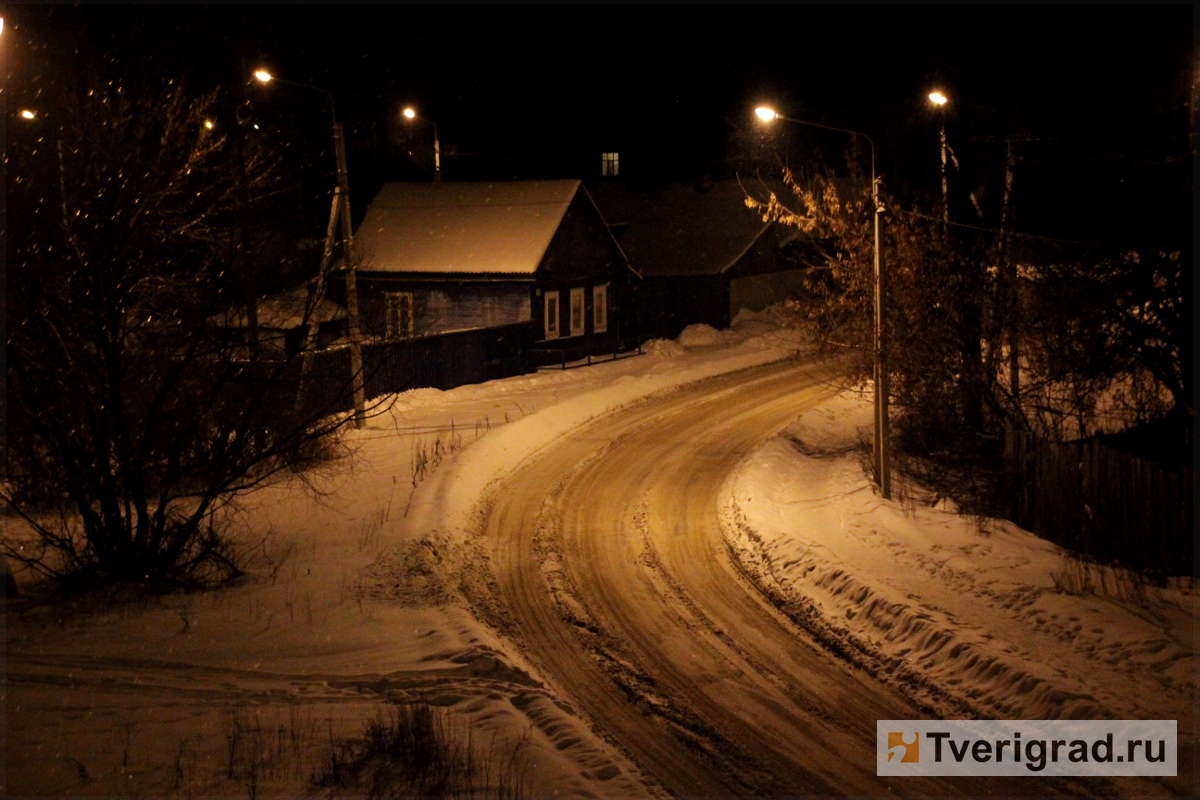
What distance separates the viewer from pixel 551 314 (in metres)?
32.8

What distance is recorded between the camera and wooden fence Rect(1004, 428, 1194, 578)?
1380 cm

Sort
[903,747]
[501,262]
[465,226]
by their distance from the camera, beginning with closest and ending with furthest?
[903,747]
[501,262]
[465,226]

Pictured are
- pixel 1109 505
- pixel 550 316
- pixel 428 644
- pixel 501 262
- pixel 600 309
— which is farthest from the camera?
pixel 600 309

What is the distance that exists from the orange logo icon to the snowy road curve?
7.0 inches

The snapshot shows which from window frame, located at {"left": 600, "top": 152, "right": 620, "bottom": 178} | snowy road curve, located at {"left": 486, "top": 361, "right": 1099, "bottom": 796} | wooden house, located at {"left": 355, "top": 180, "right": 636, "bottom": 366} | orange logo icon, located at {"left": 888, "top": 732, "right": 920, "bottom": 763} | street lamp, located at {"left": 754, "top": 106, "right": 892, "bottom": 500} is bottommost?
orange logo icon, located at {"left": 888, "top": 732, "right": 920, "bottom": 763}

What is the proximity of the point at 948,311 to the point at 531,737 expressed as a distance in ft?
41.9

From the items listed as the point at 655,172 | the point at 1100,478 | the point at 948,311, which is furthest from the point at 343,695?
the point at 655,172

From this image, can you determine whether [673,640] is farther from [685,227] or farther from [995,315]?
[685,227]

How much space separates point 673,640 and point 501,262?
73.6 feet

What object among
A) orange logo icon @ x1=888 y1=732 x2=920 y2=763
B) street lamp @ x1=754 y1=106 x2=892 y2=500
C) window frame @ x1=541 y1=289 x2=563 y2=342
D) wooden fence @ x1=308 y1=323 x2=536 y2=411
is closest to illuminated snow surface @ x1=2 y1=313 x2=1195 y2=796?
street lamp @ x1=754 y1=106 x2=892 y2=500

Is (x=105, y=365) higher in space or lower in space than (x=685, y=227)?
→ lower

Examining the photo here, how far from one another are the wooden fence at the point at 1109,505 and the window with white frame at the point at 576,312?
64.2 feet

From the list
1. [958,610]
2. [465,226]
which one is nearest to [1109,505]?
[958,610]

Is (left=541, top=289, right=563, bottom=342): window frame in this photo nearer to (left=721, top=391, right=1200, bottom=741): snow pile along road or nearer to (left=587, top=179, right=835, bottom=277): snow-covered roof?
(left=587, top=179, right=835, bottom=277): snow-covered roof
